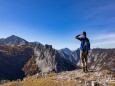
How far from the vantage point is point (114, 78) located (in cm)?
2780

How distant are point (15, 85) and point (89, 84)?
44.6 ft

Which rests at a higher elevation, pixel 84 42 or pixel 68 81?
pixel 84 42

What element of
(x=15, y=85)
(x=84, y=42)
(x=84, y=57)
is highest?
(x=84, y=42)

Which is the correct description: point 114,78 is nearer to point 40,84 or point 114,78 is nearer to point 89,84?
point 89,84

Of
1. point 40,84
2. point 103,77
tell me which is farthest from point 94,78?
point 40,84

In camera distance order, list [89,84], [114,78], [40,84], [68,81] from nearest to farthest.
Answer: [89,84], [114,78], [68,81], [40,84]

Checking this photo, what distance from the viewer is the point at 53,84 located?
98.6ft

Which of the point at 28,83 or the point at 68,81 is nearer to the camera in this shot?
the point at 68,81

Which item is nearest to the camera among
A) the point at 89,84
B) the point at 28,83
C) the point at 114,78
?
the point at 89,84

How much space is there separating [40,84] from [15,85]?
5.28 m

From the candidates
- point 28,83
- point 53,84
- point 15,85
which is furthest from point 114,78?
point 15,85

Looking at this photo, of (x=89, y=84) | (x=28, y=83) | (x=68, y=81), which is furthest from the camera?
(x=28, y=83)

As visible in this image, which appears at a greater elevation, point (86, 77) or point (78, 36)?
point (78, 36)

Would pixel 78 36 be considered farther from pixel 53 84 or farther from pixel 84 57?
pixel 53 84
